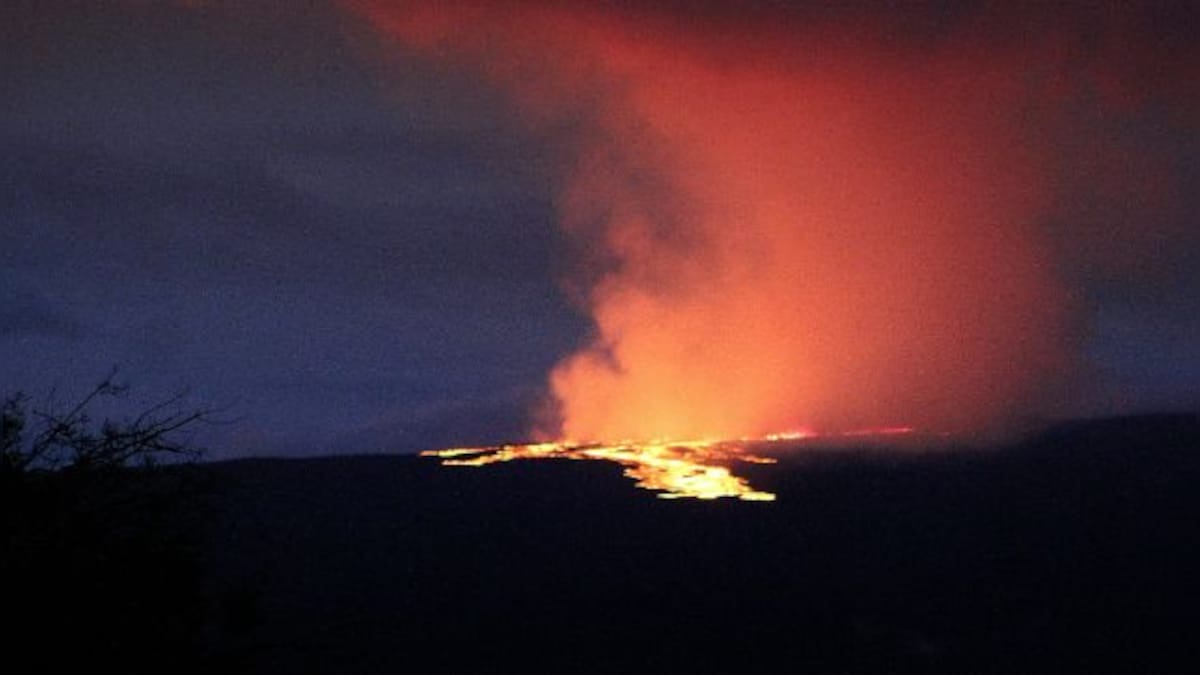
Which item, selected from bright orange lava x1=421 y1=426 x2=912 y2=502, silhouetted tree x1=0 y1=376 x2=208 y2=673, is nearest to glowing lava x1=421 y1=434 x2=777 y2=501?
bright orange lava x1=421 y1=426 x2=912 y2=502

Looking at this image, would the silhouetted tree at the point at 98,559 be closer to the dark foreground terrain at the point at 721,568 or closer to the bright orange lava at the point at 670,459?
the dark foreground terrain at the point at 721,568

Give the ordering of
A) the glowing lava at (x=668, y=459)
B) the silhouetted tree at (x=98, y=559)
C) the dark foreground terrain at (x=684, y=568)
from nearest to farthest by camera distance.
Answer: the silhouetted tree at (x=98, y=559)
the dark foreground terrain at (x=684, y=568)
the glowing lava at (x=668, y=459)

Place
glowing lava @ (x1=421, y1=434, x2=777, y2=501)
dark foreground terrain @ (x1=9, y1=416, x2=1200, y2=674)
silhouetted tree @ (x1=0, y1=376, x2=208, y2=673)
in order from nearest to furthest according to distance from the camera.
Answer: silhouetted tree @ (x1=0, y1=376, x2=208, y2=673) → dark foreground terrain @ (x1=9, y1=416, x2=1200, y2=674) → glowing lava @ (x1=421, y1=434, x2=777, y2=501)

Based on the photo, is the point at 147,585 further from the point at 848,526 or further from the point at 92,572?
the point at 848,526

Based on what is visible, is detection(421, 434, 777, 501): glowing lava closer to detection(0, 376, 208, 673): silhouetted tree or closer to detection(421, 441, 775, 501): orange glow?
detection(421, 441, 775, 501): orange glow

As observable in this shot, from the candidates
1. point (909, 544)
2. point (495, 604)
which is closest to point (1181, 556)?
point (909, 544)

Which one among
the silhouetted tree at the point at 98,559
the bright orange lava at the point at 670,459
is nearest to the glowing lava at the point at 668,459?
the bright orange lava at the point at 670,459
